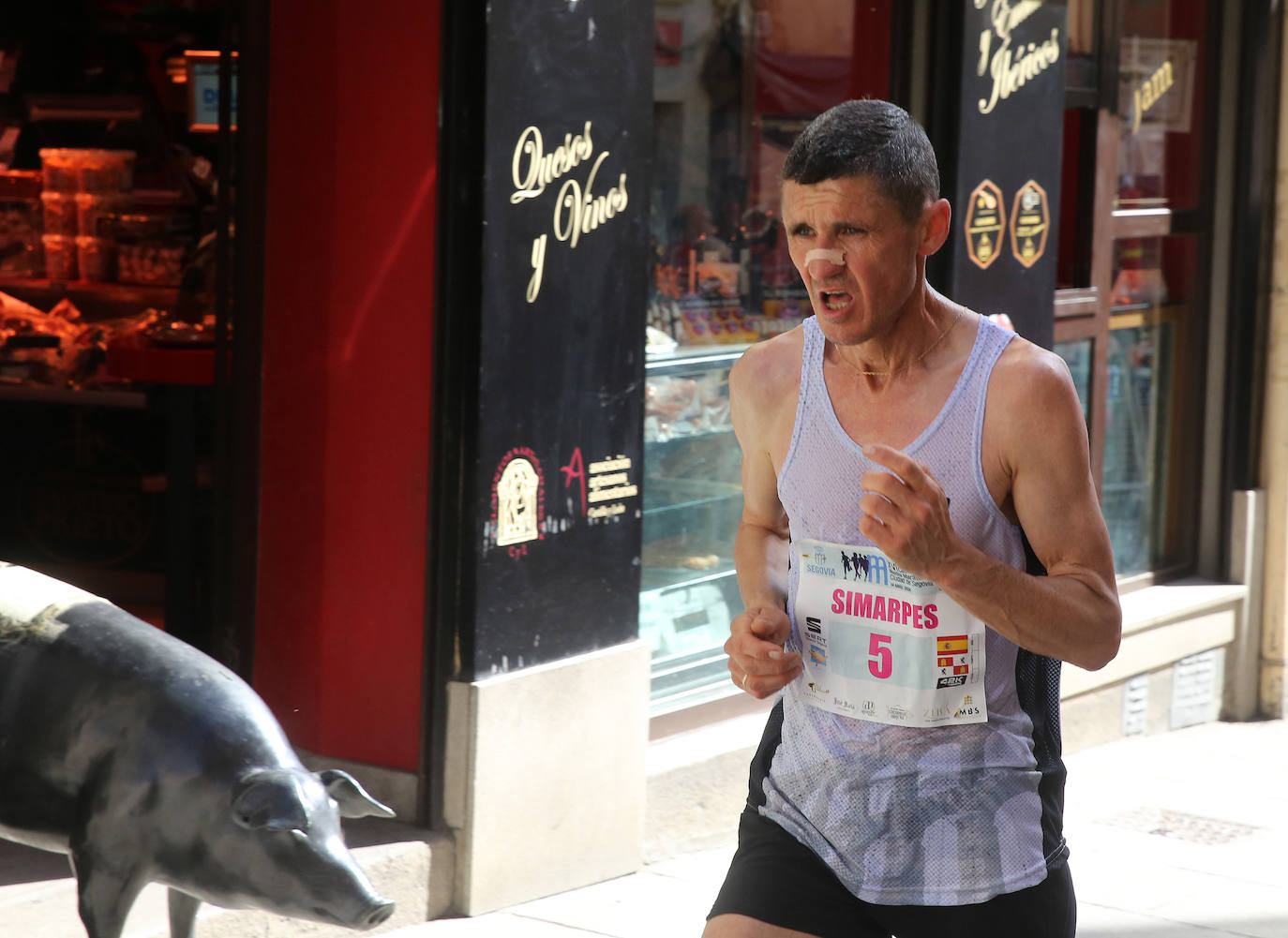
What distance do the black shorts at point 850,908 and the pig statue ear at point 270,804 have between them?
2.31ft

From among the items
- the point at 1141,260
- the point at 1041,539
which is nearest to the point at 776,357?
the point at 1041,539

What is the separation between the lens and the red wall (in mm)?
4887

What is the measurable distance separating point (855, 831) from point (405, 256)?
2616 millimetres

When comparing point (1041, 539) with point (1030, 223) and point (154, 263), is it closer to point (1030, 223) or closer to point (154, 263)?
point (1030, 223)

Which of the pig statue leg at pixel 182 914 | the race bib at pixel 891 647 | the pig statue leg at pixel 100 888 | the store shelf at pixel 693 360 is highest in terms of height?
the store shelf at pixel 693 360

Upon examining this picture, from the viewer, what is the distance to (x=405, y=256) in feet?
16.1

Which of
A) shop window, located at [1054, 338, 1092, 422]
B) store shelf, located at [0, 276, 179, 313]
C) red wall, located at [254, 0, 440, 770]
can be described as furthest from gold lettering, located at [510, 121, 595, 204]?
store shelf, located at [0, 276, 179, 313]

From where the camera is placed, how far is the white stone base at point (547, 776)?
4.93 meters

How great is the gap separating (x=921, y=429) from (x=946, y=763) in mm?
497

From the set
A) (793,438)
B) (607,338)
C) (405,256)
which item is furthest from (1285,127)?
(793,438)

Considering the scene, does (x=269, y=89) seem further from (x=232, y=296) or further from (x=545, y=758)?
(x=545, y=758)

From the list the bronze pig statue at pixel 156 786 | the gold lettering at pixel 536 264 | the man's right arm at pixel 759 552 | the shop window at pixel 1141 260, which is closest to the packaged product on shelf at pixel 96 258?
the gold lettering at pixel 536 264

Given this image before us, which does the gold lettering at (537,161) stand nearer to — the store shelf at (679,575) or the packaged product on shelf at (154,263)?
the store shelf at (679,575)

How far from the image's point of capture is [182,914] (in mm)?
2855
